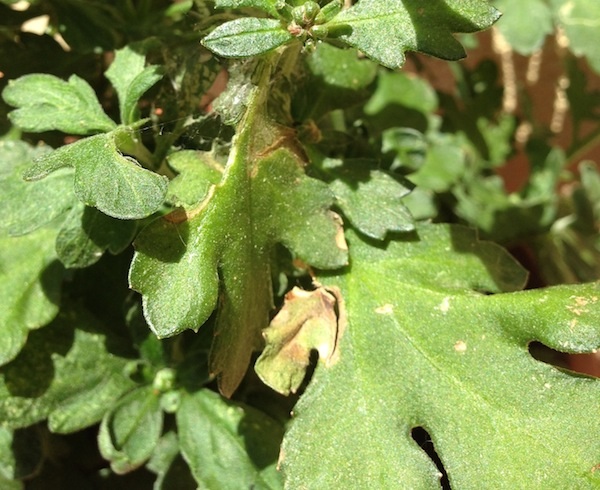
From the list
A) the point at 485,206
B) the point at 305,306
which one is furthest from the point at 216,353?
the point at 485,206

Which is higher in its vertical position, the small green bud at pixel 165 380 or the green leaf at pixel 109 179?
the green leaf at pixel 109 179

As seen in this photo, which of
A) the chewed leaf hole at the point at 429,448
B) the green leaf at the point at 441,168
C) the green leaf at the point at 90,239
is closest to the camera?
the green leaf at the point at 90,239

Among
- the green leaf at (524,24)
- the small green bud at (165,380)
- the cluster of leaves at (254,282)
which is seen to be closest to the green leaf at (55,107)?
the cluster of leaves at (254,282)

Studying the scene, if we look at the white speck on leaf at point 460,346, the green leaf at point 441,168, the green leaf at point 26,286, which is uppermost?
the white speck on leaf at point 460,346

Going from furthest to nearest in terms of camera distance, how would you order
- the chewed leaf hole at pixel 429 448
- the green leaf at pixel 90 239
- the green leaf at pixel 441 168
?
the green leaf at pixel 441 168
the chewed leaf hole at pixel 429 448
the green leaf at pixel 90 239

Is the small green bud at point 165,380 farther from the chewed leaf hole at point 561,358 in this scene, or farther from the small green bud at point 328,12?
the chewed leaf hole at point 561,358

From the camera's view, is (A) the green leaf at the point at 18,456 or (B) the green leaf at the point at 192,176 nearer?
(B) the green leaf at the point at 192,176

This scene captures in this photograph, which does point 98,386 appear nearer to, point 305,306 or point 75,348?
point 75,348
